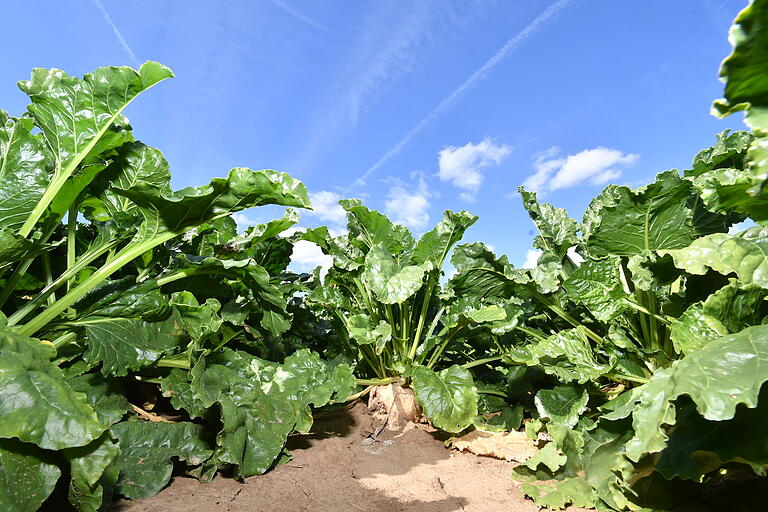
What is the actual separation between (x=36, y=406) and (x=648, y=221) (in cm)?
298

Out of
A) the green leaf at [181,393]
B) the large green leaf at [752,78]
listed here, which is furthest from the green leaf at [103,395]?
the large green leaf at [752,78]

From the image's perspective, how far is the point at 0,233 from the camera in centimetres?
174

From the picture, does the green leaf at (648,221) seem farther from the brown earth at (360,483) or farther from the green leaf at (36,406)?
the green leaf at (36,406)

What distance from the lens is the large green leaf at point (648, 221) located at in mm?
2553

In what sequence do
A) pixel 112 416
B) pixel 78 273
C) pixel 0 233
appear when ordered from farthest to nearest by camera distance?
pixel 78 273, pixel 112 416, pixel 0 233

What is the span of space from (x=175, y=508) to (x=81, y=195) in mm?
1617

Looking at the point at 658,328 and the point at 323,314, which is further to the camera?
the point at 323,314

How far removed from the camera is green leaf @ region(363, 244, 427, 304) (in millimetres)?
2773

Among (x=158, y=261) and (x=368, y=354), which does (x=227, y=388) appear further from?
(x=368, y=354)

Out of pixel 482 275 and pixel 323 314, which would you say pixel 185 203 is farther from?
pixel 482 275

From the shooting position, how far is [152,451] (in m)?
1.98

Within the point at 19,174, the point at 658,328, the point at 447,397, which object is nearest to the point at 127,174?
the point at 19,174

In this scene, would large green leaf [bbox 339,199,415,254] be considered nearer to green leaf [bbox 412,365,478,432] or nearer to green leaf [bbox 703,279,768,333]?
green leaf [bbox 412,365,478,432]

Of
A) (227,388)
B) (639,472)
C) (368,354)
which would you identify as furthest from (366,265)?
(639,472)
